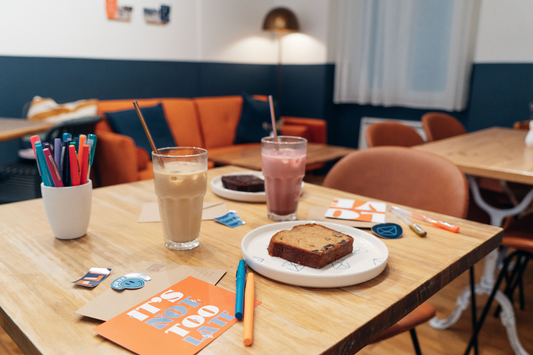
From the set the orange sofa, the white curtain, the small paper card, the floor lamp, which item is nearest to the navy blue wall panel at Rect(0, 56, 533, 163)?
the white curtain

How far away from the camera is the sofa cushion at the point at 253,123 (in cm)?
408

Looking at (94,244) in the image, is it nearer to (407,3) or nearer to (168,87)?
(168,87)

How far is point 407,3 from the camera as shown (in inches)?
157

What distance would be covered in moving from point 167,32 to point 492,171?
3327 millimetres

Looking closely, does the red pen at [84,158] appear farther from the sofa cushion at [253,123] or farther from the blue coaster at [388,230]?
the sofa cushion at [253,123]

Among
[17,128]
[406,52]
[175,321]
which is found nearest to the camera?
[175,321]

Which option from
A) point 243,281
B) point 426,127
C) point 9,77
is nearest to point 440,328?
point 426,127

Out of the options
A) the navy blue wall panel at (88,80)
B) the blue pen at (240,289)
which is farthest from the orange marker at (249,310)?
the navy blue wall panel at (88,80)

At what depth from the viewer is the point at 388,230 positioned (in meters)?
0.81

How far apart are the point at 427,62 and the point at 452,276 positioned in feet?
12.6

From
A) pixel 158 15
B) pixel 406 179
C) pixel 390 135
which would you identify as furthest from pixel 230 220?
pixel 158 15

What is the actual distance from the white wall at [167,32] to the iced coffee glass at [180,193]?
2977 millimetres

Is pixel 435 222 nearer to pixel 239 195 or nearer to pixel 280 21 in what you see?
pixel 239 195

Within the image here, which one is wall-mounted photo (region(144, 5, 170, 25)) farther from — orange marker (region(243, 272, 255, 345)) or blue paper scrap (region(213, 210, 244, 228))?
orange marker (region(243, 272, 255, 345))
